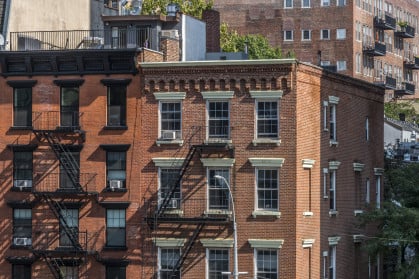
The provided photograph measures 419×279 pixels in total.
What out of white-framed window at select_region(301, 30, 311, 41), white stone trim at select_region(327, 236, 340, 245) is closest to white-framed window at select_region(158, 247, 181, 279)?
white stone trim at select_region(327, 236, 340, 245)

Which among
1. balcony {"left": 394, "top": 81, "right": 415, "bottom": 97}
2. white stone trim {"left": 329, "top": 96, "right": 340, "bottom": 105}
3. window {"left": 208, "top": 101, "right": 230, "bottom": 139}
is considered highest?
balcony {"left": 394, "top": 81, "right": 415, "bottom": 97}

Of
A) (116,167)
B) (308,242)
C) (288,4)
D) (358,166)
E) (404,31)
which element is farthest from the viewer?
(404,31)

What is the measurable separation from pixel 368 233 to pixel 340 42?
197 feet

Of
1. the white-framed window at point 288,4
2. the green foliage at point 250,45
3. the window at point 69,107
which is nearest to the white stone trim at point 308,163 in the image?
the window at point 69,107

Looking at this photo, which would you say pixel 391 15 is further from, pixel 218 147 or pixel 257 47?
pixel 218 147

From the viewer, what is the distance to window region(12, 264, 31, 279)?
6756 cm

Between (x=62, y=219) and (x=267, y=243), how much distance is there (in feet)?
32.9

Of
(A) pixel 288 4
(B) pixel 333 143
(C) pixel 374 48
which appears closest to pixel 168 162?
(B) pixel 333 143

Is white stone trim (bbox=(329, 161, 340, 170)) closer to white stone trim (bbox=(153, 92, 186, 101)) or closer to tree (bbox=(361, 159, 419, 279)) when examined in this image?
tree (bbox=(361, 159, 419, 279))

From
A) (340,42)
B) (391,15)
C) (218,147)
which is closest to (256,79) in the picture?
(218,147)

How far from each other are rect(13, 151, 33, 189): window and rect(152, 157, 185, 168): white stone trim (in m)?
6.34

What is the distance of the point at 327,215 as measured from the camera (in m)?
69.4

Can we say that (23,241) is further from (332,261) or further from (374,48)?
(374,48)

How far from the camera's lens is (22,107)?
68.1 m
